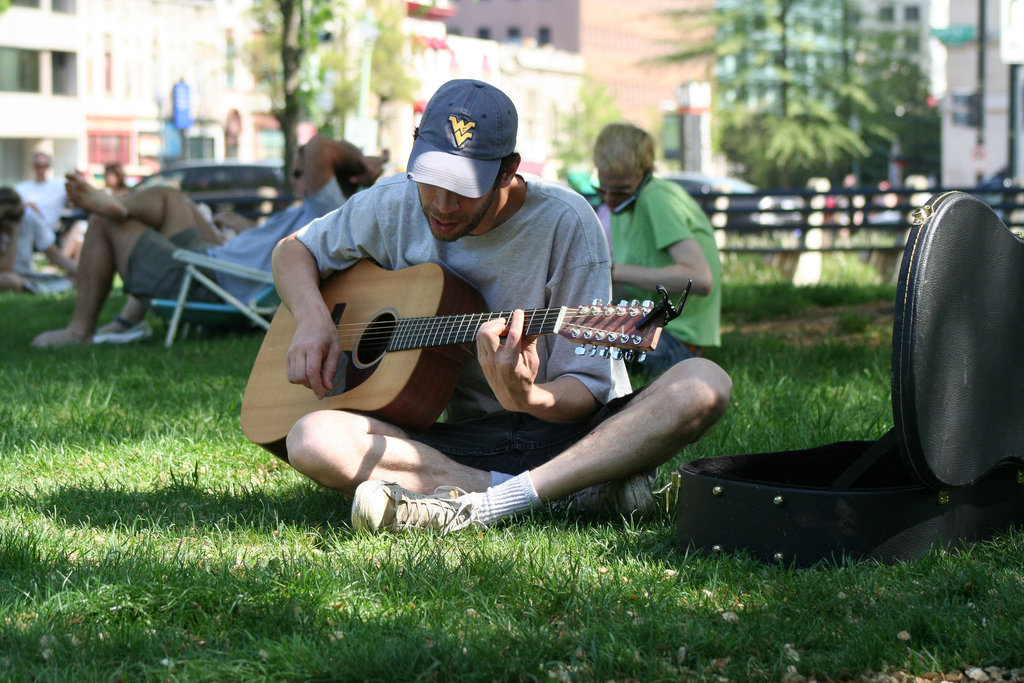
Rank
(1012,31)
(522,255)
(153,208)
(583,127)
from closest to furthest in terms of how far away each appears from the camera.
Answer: (522,255)
(153,208)
(1012,31)
(583,127)

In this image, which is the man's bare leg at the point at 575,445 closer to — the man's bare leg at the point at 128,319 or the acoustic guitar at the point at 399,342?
the acoustic guitar at the point at 399,342

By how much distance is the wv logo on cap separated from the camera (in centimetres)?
355

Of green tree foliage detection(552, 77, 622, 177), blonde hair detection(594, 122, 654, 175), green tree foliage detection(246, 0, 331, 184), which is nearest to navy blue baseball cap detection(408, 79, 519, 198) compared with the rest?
blonde hair detection(594, 122, 654, 175)

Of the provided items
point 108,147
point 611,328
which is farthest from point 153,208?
point 108,147

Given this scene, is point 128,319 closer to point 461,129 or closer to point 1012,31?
point 461,129

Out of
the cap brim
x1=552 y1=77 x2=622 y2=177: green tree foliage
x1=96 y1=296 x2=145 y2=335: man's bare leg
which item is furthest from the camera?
x1=552 y1=77 x2=622 y2=177: green tree foliage

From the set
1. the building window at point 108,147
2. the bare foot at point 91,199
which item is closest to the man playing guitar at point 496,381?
the bare foot at point 91,199

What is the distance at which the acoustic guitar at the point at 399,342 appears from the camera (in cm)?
337

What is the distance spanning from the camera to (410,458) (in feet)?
12.5

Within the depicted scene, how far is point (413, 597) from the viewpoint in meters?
3.08

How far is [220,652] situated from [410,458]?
116 cm

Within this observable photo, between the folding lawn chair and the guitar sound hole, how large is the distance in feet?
12.8

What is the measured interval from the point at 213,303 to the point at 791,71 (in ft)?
108

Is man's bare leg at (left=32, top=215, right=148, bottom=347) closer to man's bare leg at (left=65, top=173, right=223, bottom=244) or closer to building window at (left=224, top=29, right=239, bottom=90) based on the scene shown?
man's bare leg at (left=65, top=173, right=223, bottom=244)
